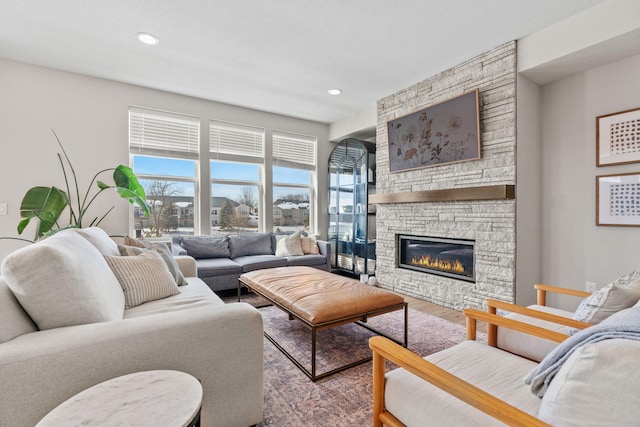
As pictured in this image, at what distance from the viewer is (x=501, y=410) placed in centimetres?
79

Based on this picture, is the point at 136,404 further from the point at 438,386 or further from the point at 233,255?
the point at 233,255

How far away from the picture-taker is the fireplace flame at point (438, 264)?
3309 mm

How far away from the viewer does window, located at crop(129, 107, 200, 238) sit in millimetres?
3930

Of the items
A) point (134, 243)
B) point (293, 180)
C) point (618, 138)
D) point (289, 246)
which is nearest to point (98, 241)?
point (134, 243)

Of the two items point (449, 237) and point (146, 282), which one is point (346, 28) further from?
point (146, 282)

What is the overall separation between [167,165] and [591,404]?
14.9 feet

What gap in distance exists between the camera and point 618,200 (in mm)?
2531

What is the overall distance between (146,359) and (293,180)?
4212 mm

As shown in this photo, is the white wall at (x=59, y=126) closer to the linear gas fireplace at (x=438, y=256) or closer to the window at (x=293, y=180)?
the window at (x=293, y=180)

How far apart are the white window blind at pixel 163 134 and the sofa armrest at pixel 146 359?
3417 mm

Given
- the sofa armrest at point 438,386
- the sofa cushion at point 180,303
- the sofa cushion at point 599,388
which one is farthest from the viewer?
the sofa cushion at point 180,303

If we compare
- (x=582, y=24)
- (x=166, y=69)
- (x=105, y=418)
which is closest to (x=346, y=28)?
(x=582, y=24)

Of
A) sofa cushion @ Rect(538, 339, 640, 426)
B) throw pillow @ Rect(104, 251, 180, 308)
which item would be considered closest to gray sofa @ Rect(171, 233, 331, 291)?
throw pillow @ Rect(104, 251, 180, 308)

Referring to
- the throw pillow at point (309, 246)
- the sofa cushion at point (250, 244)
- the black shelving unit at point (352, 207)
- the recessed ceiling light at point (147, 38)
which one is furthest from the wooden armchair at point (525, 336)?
the recessed ceiling light at point (147, 38)
